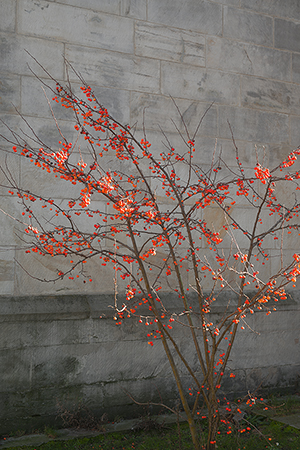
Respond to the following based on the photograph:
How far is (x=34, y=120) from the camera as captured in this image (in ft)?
11.0

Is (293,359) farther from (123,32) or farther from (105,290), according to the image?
(123,32)

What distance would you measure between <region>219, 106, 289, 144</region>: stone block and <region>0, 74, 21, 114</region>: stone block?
178cm

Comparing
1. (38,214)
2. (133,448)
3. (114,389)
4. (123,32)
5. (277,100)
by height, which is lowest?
(133,448)

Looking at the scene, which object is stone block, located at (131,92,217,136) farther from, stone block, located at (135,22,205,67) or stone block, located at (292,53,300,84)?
stone block, located at (292,53,300,84)

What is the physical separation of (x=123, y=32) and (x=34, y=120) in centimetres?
108

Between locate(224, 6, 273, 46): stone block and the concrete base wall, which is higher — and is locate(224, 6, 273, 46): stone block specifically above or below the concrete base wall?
above

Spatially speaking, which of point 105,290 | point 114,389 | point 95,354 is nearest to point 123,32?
point 105,290

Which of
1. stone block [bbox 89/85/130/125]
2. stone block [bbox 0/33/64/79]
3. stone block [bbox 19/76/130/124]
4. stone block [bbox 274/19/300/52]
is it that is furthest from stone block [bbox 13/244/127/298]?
stone block [bbox 274/19/300/52]

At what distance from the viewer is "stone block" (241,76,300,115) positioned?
4148 mm

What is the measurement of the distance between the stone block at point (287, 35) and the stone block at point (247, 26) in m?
0.07

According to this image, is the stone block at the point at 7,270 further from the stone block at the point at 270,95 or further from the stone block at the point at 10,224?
the stone block at the point at 270,95

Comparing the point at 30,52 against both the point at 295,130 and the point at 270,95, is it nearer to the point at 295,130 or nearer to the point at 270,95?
the point at 270,95

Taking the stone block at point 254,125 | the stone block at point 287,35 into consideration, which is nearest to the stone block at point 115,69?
the stone block at point 254,125

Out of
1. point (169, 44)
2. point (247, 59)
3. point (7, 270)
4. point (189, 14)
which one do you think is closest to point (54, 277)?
point (7, 270)
